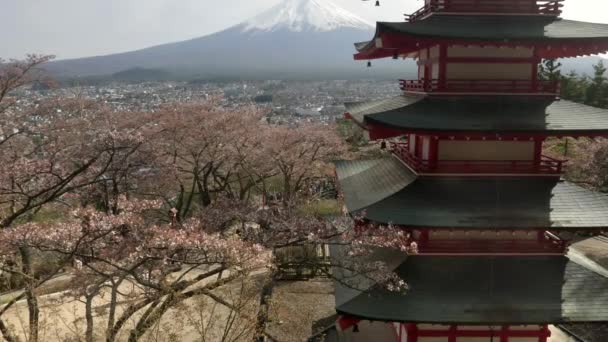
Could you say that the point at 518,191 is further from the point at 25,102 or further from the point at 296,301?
the point at 25,102

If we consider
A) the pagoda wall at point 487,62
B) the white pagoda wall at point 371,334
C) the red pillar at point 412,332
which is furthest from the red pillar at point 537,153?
the white pagoda wall at point 371,334

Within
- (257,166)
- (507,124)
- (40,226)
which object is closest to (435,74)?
(507,124)

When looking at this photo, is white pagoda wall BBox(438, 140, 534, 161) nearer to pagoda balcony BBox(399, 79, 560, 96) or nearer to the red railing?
pagoda balcony BBox(399, 79, 560, 96)

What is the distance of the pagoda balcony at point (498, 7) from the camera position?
9.66 meters

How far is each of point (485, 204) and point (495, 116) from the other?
1825mm

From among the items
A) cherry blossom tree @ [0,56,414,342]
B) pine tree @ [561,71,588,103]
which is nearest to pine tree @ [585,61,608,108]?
pine tree @ [561,71,588,103]

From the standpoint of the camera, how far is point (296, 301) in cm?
1570

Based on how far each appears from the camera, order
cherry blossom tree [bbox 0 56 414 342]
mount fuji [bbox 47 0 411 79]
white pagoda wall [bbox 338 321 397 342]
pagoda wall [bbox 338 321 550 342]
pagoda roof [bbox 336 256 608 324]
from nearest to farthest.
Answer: pagoda roof [bbox 336 256 608 324], cherry blossom tree [bbox 0 56 414 342], pagoda wall [bbox 338 321 550 342], white pagoda wall [bbox 338 321 397 342], mount fuji [bbox 47 0 411 79]

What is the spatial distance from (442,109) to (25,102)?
12.8 meters

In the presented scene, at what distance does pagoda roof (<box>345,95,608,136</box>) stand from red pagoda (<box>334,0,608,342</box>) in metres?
0.03

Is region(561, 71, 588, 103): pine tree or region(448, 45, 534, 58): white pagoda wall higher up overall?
region(448, 45, 534, 58): white pagoda wall

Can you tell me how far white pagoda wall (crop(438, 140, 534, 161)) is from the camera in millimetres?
9719

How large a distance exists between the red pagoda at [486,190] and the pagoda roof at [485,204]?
26 mm

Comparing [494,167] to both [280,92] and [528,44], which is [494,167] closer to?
[528,44]
